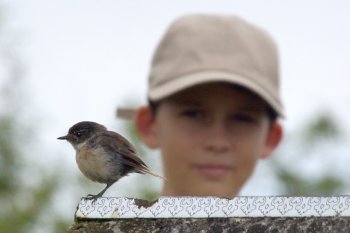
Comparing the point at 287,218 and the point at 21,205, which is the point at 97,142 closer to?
the point at 287,218

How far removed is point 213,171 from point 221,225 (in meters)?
4.88

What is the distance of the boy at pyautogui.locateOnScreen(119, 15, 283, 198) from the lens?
11578 millimetres

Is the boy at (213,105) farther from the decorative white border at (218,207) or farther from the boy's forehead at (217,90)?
the decorative white border at (218,207)

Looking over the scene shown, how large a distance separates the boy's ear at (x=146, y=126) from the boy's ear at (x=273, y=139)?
1.09 metres

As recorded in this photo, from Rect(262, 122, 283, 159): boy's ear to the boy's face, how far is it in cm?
98

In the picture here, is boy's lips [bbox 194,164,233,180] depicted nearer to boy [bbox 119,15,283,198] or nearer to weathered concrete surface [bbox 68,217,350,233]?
boy [bbox 119,15,283,198]

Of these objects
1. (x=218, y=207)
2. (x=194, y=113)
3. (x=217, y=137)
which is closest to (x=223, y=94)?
(x=194, y=113)

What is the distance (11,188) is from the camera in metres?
25.5

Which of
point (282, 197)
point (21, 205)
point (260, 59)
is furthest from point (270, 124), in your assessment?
point (21, 205)

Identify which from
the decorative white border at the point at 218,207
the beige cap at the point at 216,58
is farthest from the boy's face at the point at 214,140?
the decorative white border at the point at 218,207

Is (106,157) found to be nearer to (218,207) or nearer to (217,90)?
(218,207)

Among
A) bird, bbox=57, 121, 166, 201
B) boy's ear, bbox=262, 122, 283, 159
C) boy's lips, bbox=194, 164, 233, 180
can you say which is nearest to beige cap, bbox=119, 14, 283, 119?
boy's lips, bbox=194, 164, 233, 180

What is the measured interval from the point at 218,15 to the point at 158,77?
1005 millimetres

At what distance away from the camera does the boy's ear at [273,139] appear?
12898 mm
